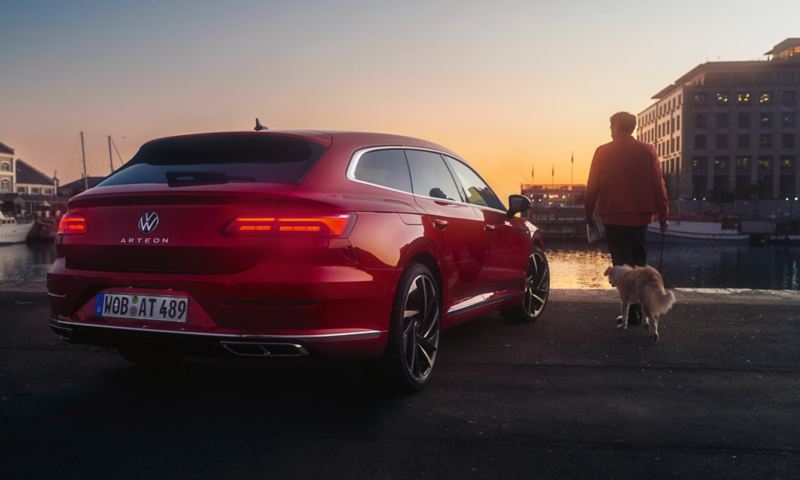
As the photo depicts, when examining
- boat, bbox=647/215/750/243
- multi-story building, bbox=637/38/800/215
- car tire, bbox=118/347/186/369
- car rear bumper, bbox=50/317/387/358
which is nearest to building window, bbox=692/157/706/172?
multi-story building, bbox=637/38/800/215

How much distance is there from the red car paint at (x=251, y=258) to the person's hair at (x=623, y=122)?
370cm

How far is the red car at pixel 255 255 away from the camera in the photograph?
11.1 ft

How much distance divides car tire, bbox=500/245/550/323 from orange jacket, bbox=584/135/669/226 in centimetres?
79

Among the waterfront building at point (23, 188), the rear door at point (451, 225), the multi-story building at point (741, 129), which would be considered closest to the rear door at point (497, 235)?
the rear door at point (451, 225)

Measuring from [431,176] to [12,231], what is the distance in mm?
80951

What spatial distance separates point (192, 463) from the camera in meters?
2.95

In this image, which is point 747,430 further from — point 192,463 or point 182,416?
point 182,416

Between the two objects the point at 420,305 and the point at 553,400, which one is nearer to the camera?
the point at 553,400

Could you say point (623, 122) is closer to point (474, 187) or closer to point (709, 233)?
point (474, 187)

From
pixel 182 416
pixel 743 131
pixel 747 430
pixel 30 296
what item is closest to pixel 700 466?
pixel 747 430

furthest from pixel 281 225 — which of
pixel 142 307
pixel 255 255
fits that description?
pixel 142 307

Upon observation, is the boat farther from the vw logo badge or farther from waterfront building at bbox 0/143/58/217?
waterfront building at bbox 0/143/58/217

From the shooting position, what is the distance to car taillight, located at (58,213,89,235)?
12.5 ft

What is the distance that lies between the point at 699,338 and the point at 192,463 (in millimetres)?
4623
